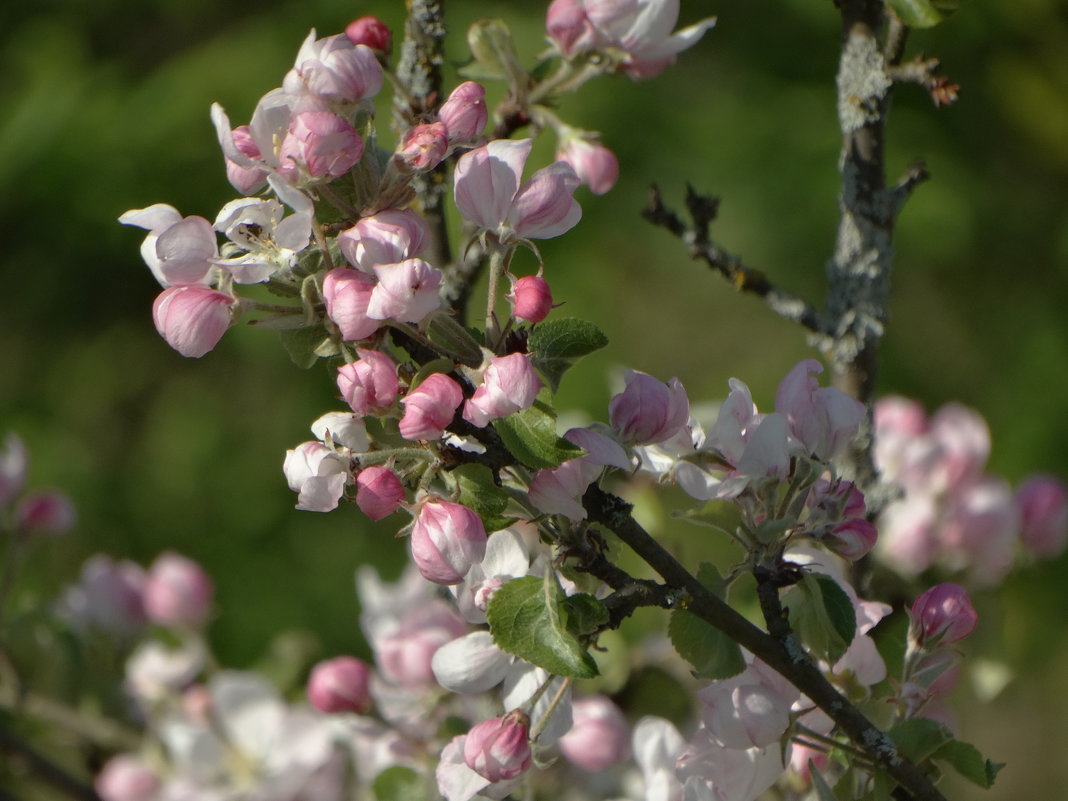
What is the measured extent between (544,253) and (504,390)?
1675 mm

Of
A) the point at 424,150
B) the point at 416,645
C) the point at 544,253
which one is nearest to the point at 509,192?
the point at 424,150

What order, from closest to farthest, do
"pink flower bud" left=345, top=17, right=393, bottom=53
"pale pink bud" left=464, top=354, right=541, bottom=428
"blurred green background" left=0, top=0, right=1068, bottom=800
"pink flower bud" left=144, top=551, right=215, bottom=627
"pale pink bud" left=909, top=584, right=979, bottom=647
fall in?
1. "pale pink bud" left=464, top=354, right=541, bottom=428
2. "pale pink bud" left=909, top=584, right=979, bottom=647
3. "pink flower bud" left=345, top=17, right=393, bottom=53
4. "pink flower bud" left=144, top=551, right=215, bottom=627
5. "blurred green background" left=0, top=0, right=1068, bottom=800

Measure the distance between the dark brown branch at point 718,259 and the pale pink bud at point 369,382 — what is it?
0.34 metres

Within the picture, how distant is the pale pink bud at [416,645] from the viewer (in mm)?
811

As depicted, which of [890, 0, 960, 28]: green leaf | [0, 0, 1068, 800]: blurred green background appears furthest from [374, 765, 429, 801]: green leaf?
[0, 0, 1068, 800]: blurred green background

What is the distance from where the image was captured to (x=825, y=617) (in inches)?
20.8

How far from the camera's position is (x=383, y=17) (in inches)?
79.0

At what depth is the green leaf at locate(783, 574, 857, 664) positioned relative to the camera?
1.72 feet

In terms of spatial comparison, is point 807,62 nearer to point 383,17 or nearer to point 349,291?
point 383,17

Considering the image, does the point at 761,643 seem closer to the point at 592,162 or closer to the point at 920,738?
the point at 920,738

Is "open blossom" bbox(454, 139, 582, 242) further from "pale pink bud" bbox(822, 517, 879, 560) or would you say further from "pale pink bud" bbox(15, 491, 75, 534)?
"pale pink bud" bbox(15, 491, 75, 534)

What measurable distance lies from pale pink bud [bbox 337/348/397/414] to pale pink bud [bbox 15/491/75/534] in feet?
2.41

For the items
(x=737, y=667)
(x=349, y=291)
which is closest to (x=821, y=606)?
(x=737, y=667)

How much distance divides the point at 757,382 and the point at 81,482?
1.29 m
